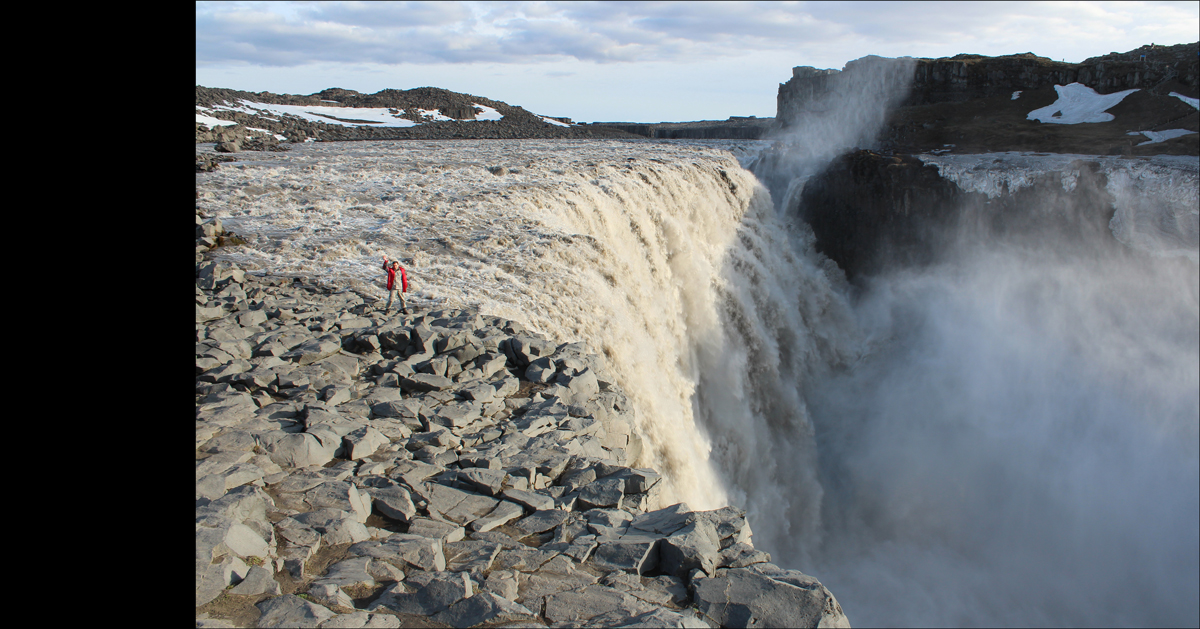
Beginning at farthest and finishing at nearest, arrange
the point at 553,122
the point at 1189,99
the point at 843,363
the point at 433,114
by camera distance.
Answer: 1. the point at 553,122
2. the point at 433,114
3. the point at 1189,99
4. the point at 843,363

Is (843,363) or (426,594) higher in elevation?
(426,594)

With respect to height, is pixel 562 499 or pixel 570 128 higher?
pixel 570 128

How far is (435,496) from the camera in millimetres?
4586

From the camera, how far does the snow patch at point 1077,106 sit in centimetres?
2653

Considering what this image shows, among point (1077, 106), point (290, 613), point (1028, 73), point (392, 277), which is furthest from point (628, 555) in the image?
point (1028, 73)

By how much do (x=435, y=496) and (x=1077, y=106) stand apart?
33.8m

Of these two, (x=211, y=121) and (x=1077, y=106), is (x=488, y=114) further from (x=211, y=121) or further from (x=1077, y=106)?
(x=1077, y=106)

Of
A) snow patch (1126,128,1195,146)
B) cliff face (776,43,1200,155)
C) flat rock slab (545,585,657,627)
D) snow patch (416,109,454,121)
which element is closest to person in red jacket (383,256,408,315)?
flat rock slab (545,585,657,627)

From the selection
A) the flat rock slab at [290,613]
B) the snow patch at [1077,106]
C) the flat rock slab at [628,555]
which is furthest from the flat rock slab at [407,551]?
the snow patch at [1077,106]
